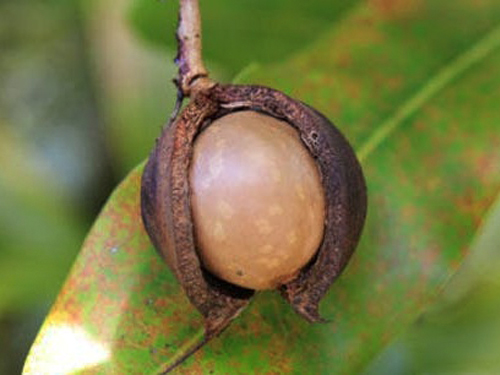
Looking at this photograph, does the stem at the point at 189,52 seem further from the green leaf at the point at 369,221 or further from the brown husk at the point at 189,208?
the green leaf at the point at 369,221

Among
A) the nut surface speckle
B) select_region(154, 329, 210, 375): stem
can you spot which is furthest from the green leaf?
the nut surface speckle

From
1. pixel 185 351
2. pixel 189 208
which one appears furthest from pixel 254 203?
pixel 185 351

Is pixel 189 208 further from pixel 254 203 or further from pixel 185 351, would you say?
pixel 185 351

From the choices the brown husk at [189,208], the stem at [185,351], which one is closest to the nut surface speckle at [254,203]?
the brown husk at [189,208]

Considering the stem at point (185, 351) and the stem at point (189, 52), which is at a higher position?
the stem at point (189, 52)

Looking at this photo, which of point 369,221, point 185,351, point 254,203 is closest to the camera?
point 254,203

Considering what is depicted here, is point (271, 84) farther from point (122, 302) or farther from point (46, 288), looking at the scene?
point (46, 288)
